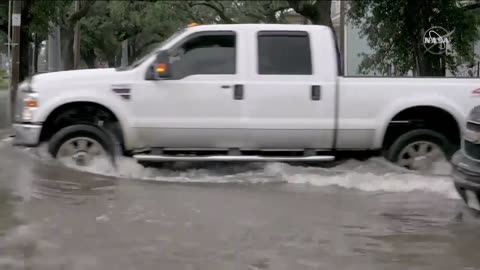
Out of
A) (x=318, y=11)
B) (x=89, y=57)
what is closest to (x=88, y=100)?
(x=318, y=11)

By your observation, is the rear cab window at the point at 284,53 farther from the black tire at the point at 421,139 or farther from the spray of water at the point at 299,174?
the black tire at the point at 421,139

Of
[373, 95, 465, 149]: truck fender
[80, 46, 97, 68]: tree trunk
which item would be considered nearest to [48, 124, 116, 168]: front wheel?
[373, 95, 465, 149]: truck fender

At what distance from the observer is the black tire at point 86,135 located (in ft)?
29.7

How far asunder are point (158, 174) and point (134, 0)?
23.6 metres

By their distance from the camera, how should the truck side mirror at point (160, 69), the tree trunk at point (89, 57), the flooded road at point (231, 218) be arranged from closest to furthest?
the flooded road at point (231, 218)
the truck side mirror at point (160, 69)
the tree trunk at point (89, 57)

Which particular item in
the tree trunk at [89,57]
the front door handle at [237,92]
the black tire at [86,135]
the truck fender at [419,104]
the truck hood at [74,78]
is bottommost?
the black tire at [86,135]

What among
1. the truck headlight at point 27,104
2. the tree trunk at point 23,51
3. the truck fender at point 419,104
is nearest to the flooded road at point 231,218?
the truck headlight at point 27,104

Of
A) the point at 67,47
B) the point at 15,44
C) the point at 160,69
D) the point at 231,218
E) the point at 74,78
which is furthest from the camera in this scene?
the point at 67,47

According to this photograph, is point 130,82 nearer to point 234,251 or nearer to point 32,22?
point 234,251

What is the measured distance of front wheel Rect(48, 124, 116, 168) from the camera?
9062mm

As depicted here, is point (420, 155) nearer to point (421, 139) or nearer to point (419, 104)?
point (421, 139)

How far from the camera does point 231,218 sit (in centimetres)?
698

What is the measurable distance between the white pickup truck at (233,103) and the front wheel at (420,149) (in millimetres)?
15

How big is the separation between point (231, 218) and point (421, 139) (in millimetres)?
3441
